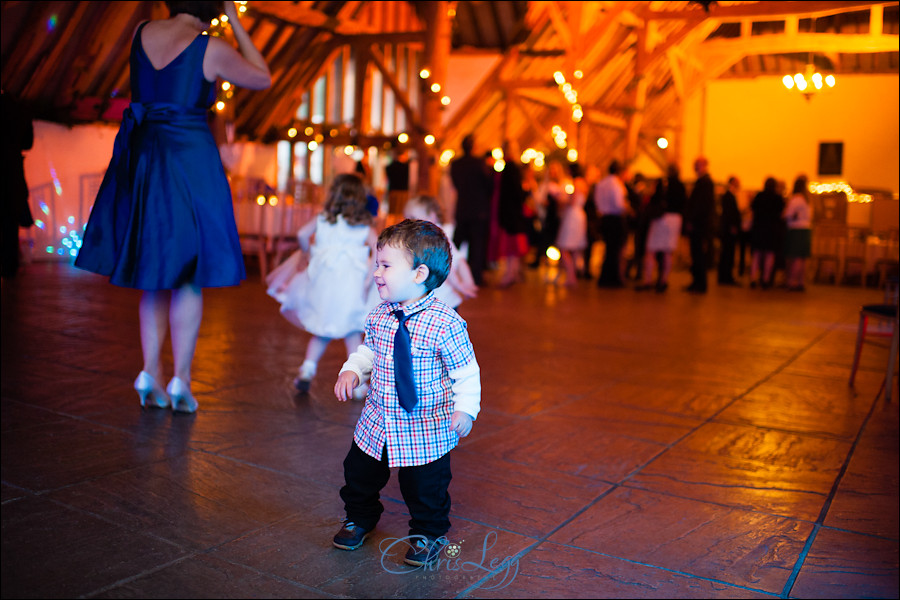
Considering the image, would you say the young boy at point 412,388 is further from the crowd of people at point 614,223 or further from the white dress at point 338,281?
the crowd of people at point 614,223

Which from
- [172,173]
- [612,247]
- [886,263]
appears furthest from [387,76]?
[172,173]

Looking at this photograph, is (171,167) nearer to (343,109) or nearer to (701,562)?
(701,562)

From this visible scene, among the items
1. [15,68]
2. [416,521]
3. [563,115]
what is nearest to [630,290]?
[563,115]

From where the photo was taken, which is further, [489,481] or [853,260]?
[853,260]

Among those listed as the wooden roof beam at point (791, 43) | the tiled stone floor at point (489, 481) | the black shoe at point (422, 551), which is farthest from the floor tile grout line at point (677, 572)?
the wooden roof beam at point (791, 43)

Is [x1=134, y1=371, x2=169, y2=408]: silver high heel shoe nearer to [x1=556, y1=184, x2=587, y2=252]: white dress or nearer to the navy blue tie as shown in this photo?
the navy blue tie

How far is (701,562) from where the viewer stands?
2.04 metres

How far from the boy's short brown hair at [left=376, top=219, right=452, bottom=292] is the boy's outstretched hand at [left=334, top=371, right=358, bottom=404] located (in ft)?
0.84

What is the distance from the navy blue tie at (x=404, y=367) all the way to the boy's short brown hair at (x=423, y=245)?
0.12 metres

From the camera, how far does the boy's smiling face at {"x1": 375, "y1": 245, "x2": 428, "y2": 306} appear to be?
1904 millimetres

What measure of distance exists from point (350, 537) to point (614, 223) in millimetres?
8383

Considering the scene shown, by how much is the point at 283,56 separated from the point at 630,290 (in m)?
6.11

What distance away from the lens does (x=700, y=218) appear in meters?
9.92

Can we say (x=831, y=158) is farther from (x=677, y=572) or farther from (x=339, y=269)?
(x=677, y=572)
